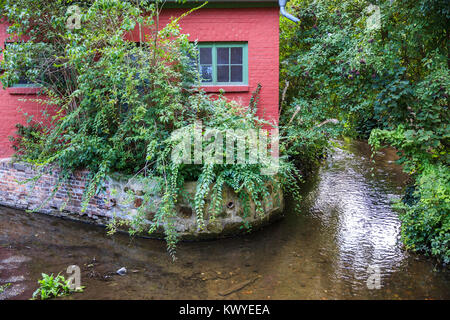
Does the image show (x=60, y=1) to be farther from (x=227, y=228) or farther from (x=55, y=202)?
(x=227, y=228)

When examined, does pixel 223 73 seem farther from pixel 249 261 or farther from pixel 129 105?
pixel 249 261

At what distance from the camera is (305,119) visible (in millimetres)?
7379

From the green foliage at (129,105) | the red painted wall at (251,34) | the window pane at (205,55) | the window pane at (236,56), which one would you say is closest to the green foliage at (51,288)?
the green foliage at (129,105)

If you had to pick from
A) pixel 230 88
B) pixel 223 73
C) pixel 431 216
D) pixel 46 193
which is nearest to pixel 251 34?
pixel 223 73

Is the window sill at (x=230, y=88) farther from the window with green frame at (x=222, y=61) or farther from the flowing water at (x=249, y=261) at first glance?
the flowing water at (x=249, y=261)

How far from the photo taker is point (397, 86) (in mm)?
5285

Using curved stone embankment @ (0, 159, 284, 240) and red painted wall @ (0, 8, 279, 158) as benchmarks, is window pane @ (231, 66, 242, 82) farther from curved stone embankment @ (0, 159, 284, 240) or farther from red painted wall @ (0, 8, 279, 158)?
curved stone embankment @ (0, 159, 284, 240)

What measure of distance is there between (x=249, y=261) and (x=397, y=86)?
355 cm

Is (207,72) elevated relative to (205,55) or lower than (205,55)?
lower

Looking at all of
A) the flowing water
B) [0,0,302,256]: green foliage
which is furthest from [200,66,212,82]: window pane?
the flowing water

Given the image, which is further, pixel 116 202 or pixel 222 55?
pixel 222 55

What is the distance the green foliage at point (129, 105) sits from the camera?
17.8ft

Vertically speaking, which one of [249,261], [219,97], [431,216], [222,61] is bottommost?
[249,261]

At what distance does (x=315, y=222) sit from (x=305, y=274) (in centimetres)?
201
